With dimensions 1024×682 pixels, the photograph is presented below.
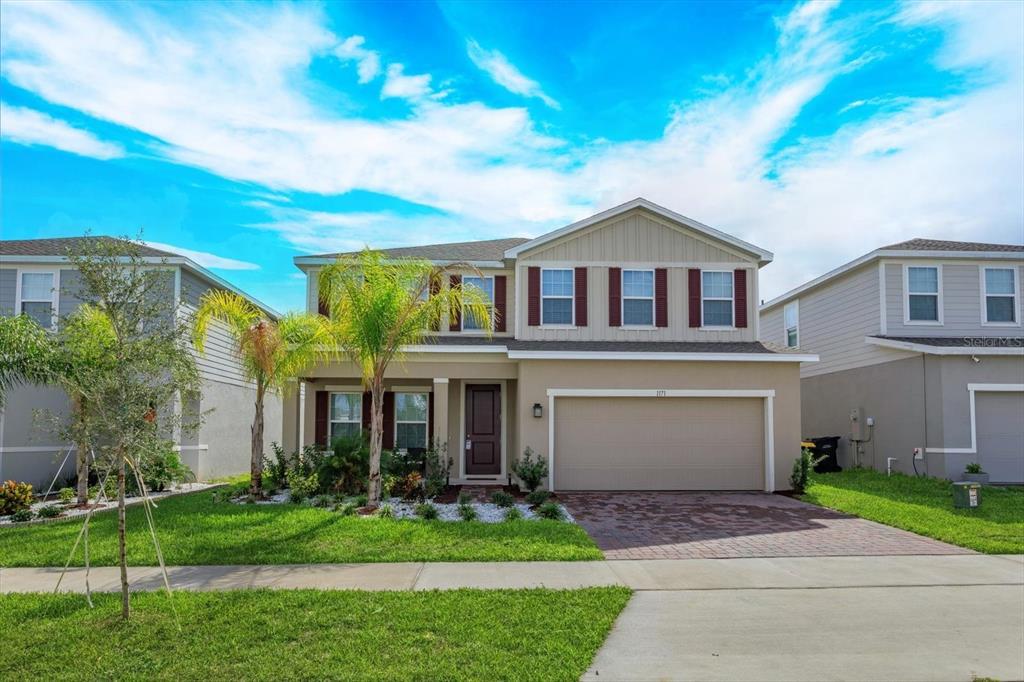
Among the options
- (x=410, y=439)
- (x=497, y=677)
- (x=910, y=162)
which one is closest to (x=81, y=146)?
(x=410, y=439)

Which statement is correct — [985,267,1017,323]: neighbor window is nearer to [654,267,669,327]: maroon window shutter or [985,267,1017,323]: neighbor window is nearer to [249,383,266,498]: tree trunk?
[654,267,669,327]: maroon window shutter

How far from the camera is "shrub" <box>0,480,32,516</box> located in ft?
36.5

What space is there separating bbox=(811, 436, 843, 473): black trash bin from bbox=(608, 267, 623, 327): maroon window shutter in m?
8.31

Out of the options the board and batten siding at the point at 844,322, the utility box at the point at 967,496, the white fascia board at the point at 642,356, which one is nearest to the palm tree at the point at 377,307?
the white fascia board at the point at 642,356

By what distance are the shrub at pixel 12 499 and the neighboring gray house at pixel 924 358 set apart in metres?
18.9

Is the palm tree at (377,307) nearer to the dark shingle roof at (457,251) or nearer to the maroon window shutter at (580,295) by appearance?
the maroon window shutter at (580,295)

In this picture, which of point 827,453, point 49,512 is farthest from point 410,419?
point 827,453

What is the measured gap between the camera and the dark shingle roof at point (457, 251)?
55.4 ft

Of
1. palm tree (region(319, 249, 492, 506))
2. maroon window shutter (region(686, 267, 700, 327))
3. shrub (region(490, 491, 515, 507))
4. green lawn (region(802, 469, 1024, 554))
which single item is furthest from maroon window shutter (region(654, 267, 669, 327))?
shrub (region(490, 491, 515, 507))

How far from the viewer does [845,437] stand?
755 inches

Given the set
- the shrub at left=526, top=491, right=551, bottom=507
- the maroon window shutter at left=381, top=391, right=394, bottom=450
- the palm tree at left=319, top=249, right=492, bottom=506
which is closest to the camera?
the palm tree at left=319, top=249, right=492, bottom=506

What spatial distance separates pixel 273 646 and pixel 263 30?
Result: 9401 mm

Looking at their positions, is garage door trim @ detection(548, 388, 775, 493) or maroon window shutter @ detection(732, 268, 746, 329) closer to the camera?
garage door trim @ detection(548, 388, 775, 493)

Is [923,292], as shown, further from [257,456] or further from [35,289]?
[35,289]
